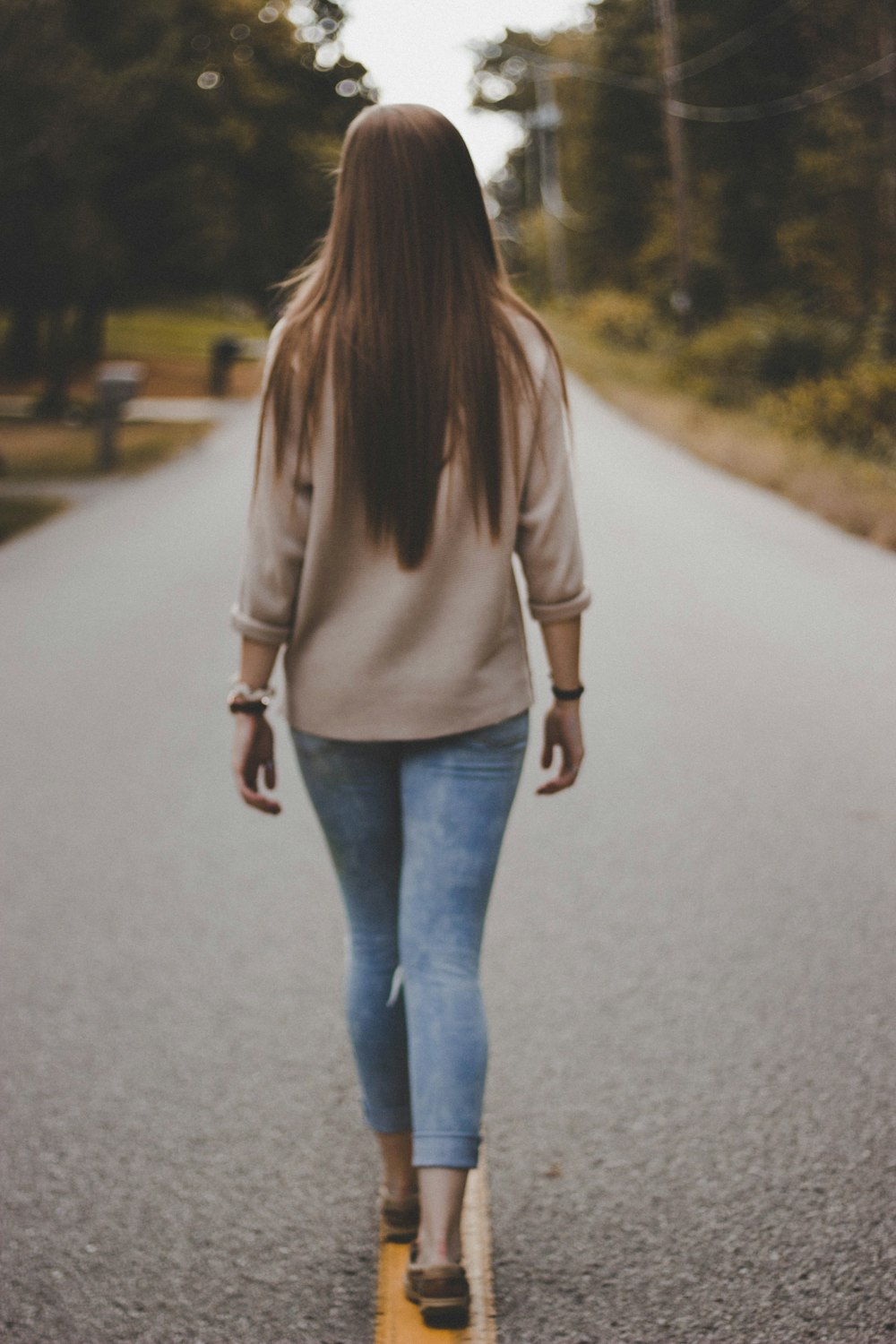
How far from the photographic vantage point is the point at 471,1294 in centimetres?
270

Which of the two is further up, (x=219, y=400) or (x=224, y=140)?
(x=224, y=140)

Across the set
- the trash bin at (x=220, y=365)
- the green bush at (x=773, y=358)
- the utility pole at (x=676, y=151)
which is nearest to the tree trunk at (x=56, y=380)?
the trash bin at (x=220, y=365)

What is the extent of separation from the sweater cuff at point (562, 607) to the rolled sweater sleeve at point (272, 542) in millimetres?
417

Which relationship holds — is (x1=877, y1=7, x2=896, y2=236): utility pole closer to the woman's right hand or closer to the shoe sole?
the woman's right hand

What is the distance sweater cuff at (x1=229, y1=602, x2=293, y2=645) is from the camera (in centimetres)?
252

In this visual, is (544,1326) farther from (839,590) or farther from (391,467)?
(839,590)

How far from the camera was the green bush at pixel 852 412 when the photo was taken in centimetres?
1984

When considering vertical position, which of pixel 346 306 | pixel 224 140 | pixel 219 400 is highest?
pixel 224 140

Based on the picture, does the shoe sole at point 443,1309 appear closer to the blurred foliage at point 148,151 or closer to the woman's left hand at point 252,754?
the woman's left hand at point 252,754

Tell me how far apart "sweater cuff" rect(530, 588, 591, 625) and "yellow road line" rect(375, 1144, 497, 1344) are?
3.55 ft

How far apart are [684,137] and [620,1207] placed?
163ft

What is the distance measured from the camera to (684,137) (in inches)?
1916

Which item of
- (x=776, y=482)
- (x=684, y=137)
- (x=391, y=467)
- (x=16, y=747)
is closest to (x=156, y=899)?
(x=16, y=747)

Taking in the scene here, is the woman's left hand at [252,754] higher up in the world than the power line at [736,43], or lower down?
lower down
